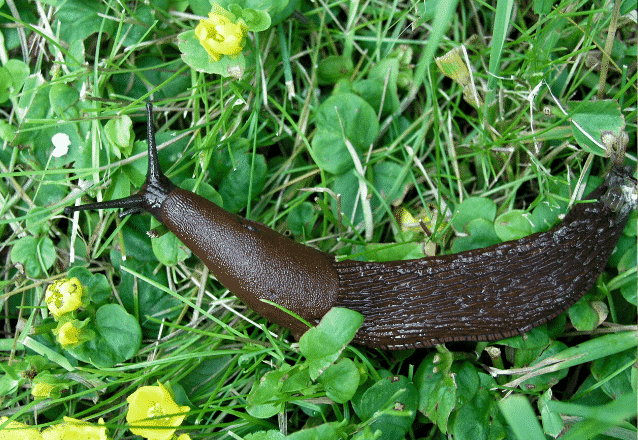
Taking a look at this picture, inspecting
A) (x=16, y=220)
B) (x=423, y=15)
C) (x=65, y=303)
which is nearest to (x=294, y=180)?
(x=423, y=15)

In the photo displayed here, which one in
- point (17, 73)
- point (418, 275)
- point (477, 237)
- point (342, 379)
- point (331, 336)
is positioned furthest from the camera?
point (17, 73)

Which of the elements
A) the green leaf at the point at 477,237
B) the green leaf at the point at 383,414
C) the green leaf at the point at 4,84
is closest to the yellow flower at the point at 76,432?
the green leaf at the point at 383,414

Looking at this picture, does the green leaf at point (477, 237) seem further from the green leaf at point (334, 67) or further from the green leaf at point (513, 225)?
the green leaf at point (334, 67)

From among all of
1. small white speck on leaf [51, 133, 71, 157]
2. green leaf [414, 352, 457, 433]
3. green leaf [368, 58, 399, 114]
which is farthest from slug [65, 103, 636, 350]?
green leaf [368, 58, 399, 114]

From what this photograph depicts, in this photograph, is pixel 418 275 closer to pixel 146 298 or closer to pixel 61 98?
pixel 146 298

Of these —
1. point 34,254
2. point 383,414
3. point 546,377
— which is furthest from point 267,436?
point 34,254

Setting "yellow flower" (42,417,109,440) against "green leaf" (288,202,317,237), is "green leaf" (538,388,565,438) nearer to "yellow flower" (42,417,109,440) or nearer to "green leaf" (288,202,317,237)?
"green leaf" (288,202,317,237)
